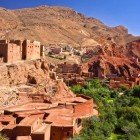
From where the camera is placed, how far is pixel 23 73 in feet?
121

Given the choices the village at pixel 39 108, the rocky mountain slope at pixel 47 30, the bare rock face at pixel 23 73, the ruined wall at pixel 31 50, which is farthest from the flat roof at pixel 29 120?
the rocky mountain slope at pixel 47 30

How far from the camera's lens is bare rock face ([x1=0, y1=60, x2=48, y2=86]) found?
3456 centimetres

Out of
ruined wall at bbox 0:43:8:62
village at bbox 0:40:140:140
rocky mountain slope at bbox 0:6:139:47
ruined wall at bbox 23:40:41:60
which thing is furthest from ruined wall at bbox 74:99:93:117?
rocky mountain slope at bbox 0:6:139:47

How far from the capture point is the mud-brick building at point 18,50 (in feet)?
117

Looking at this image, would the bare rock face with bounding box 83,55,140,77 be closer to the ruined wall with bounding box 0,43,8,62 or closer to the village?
the village

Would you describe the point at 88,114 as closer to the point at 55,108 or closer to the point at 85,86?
the point at 55,108

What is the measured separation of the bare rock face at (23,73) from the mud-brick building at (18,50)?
72 centimetres

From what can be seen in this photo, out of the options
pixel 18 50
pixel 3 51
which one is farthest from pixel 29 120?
pixel 18 50

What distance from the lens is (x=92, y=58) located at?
2968 inches

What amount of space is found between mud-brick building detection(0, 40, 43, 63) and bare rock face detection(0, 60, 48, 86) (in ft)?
2.36

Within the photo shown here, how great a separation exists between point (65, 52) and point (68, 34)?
33.6m

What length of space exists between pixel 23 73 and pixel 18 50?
7.50 ft

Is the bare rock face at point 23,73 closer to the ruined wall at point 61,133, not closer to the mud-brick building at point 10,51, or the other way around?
the mud-brick building at point 10,51

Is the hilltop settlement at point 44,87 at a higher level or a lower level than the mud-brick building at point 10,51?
lower
